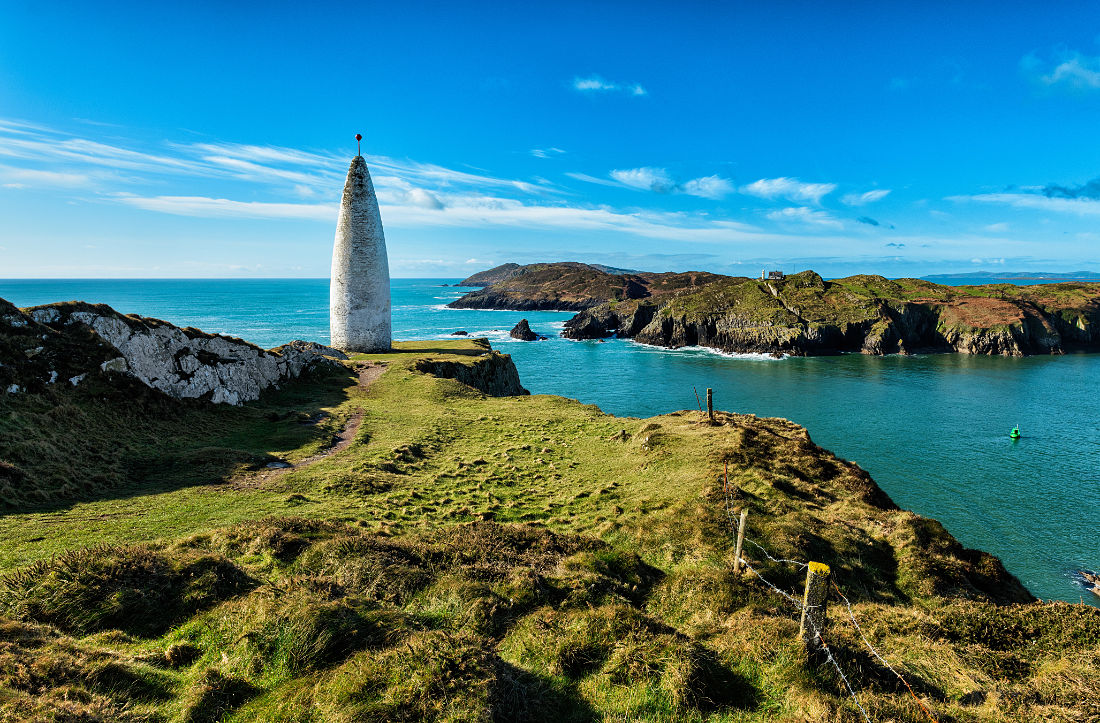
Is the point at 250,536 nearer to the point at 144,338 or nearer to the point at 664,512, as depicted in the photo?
the point at 664,512

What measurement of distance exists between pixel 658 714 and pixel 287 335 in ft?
347

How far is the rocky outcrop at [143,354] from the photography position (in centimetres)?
1911

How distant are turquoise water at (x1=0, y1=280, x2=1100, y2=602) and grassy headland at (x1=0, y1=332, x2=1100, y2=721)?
1529 cm

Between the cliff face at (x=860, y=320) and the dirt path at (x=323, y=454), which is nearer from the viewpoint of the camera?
the dirt path at (x=323, y=454)

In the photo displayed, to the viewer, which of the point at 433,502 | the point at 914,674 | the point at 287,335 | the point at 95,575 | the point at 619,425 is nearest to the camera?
the point at 914,674

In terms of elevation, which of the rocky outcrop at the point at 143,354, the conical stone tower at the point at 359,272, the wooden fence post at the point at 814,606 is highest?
the conical stone tower at the point at 359,272

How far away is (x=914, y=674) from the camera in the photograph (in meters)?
7.29

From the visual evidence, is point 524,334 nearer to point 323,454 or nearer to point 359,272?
point 359,272

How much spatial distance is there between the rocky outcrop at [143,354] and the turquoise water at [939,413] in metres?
32.1

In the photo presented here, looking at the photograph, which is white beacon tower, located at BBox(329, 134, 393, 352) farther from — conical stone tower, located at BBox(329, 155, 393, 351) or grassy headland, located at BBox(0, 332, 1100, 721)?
grassy headland, located at BBox(0, 332, 1100, 721)

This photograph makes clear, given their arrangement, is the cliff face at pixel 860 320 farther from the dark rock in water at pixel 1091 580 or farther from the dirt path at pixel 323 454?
the dirt path at pixel 323 454

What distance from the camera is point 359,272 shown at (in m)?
40.7

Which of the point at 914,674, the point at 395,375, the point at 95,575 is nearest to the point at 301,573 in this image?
the point at 95,575

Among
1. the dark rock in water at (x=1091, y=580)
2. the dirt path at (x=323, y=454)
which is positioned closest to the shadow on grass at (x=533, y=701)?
the dirt path at (x=323, y=454)
